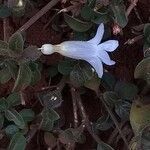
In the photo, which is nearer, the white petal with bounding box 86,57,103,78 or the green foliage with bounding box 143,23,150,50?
the white petal with bounding box 86,57,103,78

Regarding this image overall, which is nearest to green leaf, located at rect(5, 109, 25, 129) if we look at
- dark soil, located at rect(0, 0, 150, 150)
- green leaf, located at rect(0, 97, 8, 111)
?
green leaf, located at rect(0, 97, 8, 111)

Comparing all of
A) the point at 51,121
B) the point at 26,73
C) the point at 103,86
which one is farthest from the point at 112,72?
the point at 26,73

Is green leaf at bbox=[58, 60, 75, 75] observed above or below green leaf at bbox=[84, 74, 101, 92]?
above

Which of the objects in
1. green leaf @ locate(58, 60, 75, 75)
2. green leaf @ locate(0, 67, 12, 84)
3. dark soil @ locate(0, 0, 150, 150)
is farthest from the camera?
dark soil @ locate(0, 0, 150, 150)

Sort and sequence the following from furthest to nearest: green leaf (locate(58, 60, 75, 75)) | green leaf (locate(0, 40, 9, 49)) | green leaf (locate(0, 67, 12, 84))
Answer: green leaf (locate(58, 60, 75, 75)), green leaf (locate(0, 67, 12, 84)), green leaf (locate(0, 40, 9, 49))

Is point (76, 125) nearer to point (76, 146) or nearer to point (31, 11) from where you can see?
point (76, 146)

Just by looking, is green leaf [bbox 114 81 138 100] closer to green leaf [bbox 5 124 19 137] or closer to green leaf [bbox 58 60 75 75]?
green leaf [bbox 58 60 75 75]

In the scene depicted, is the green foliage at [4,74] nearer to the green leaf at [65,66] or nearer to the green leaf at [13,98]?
the green leaf at [13,98]

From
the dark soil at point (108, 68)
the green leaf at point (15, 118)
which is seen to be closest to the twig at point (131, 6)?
the dark soil at point (108, 68)

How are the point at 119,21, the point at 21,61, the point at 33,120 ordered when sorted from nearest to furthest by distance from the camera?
1. the point at 21,61
2. the point at 119,21
3. the point at 33,120
